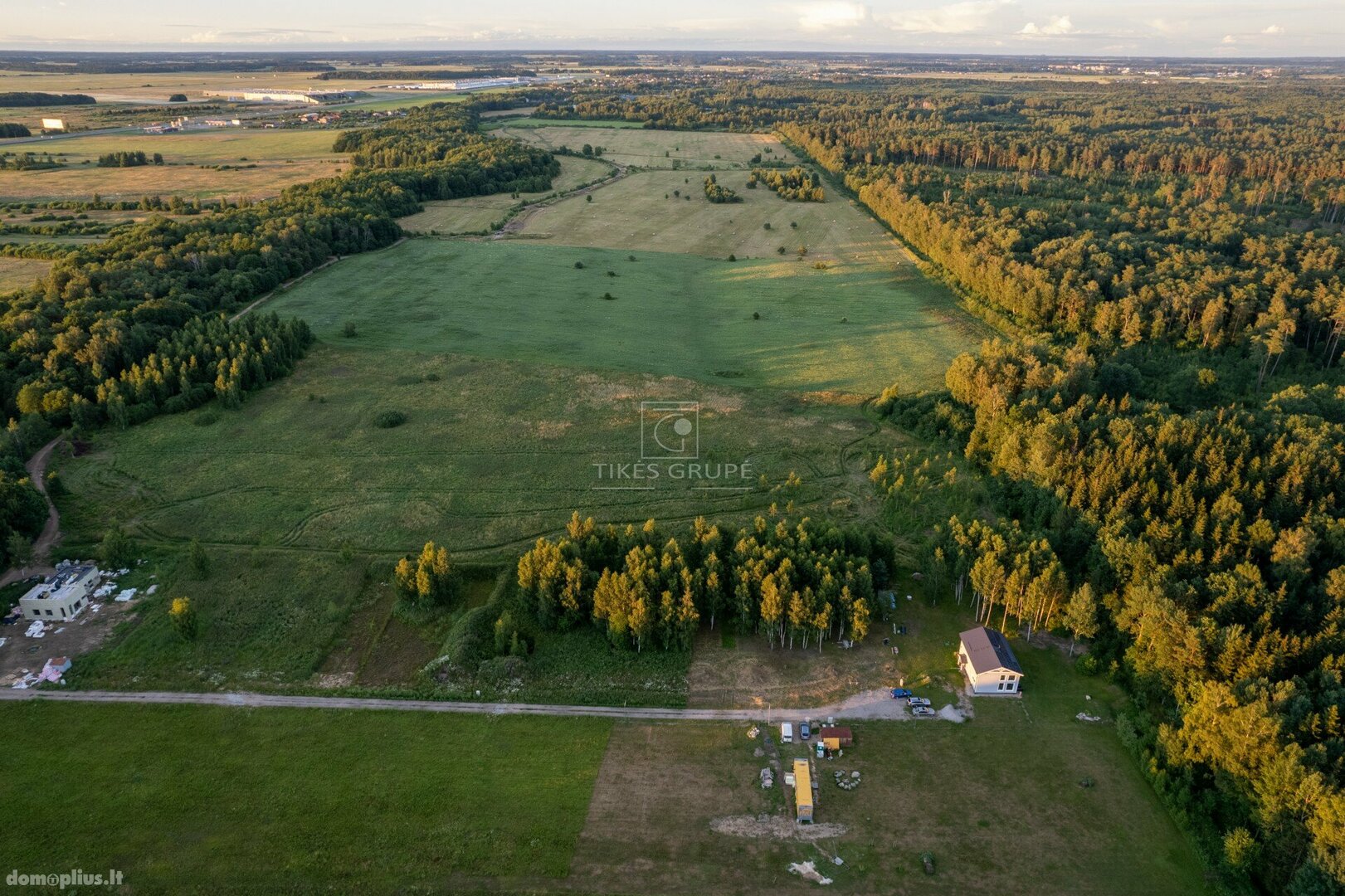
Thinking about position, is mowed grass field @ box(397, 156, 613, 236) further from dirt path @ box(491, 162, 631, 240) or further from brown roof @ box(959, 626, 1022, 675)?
brown roof @ box(959, 626, 1022, 675)

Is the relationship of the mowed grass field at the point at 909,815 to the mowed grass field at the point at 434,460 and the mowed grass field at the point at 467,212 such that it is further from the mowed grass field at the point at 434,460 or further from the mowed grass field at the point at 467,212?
the mowed grass field at the point at 467,212

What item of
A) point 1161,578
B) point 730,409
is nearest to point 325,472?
point 730,409

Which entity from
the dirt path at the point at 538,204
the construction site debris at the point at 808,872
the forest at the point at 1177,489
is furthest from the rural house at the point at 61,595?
the dirt path at the point at 538,204

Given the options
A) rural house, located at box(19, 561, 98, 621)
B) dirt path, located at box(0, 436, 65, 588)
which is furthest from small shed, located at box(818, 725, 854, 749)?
dirt path, located at box(0, 436, 65, 588)

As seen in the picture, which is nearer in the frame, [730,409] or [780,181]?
[730,409]

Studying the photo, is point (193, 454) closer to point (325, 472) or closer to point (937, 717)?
point (325, 472)

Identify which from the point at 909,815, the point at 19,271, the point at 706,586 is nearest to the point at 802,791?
the point at 909,815

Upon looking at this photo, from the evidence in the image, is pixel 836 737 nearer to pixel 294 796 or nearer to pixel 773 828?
pixel 773 828
